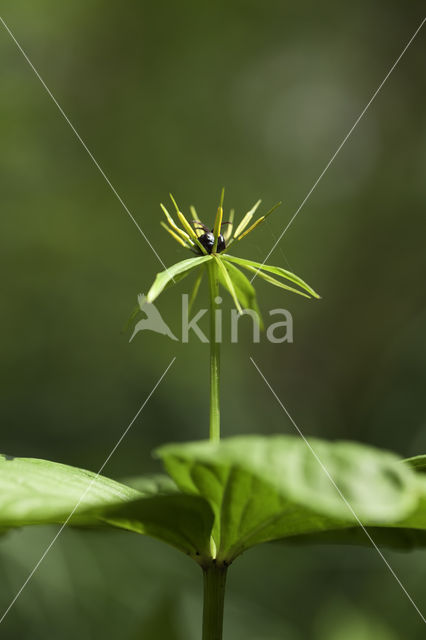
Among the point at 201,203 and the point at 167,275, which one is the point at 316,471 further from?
the point at 201,203

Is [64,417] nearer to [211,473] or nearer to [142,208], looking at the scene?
[142,208]

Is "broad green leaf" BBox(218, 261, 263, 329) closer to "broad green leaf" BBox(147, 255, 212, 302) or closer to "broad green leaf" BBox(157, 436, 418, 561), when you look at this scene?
"broad green leaf" BBox(147, 255, 212, 302)

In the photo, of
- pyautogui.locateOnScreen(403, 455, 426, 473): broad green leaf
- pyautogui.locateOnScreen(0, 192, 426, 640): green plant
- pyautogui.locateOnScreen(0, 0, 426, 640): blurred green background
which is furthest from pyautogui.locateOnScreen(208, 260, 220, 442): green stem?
pyautogui.locateOnScreen(0, 0, 426, 640): blurred green background

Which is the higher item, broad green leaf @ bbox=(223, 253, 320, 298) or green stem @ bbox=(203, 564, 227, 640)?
broad green leaf @ bbox=(223, 253, 320, 298)

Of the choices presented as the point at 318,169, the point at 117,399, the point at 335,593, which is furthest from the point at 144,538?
the point at 318,169

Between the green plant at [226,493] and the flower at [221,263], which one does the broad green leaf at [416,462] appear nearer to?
the green plant at [226,493]

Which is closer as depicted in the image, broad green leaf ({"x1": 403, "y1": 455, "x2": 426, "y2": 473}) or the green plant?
the green plant
